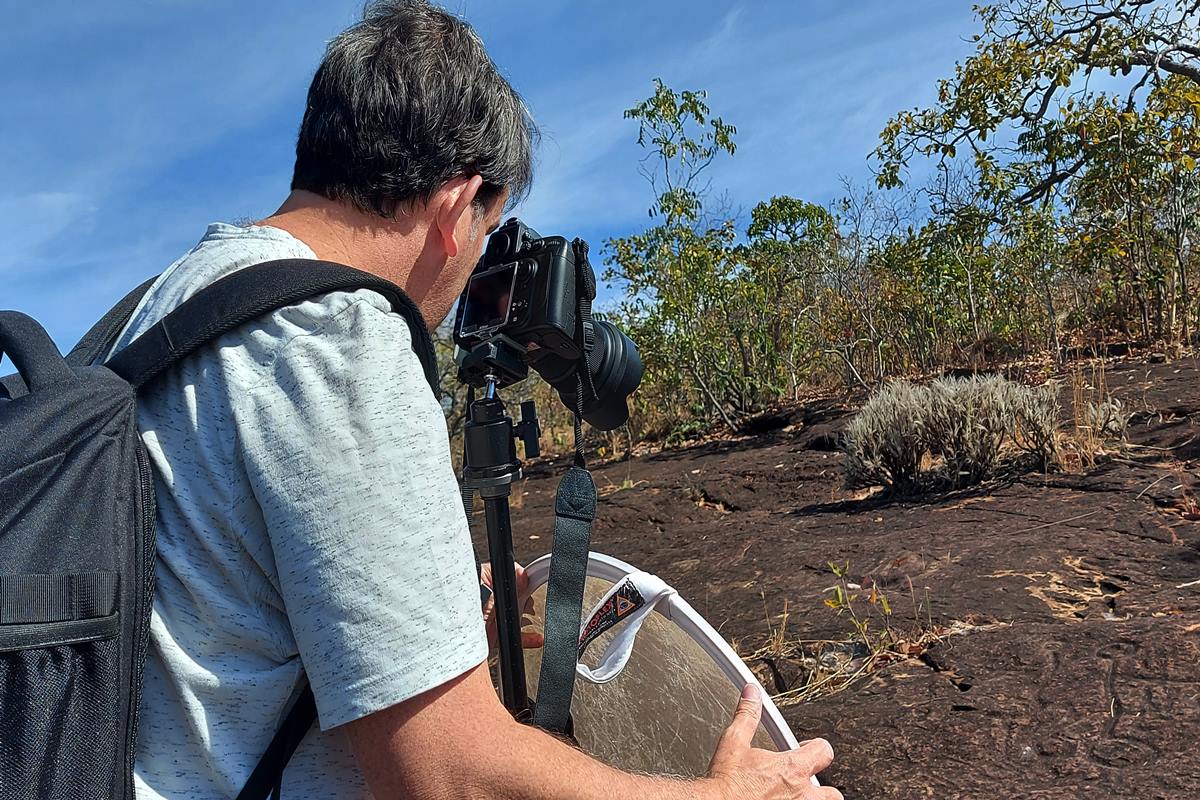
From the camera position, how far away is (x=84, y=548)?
89 centimetres

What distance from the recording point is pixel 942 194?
860cm

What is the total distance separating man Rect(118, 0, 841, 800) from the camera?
92 centimetres

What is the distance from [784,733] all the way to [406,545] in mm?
770

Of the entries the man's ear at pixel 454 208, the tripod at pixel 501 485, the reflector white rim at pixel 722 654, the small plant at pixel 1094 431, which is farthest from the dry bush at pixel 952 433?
the man's ear at pixel 454 208

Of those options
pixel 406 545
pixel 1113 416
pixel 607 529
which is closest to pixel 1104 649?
pixel 406 545

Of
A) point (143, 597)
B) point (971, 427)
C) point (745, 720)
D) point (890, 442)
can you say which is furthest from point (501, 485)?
point (890, 442)

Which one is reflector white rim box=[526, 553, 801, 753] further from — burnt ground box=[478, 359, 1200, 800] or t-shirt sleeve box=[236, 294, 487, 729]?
burnt ground box=[478, 359, 1200, 800]

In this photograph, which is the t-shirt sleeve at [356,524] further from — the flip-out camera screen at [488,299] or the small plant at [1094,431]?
the small plant at [1094,431]

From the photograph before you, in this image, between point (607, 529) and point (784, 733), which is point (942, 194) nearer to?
point (607, 529)

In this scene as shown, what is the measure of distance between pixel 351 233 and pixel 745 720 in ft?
2.62

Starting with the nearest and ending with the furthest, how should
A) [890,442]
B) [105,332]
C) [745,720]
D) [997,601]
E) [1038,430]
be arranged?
[105,332], [745,720], [997,601], [1038,430], [890,442]

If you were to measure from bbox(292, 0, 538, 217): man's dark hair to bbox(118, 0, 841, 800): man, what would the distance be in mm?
132

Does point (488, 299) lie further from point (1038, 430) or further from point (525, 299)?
point (1038, 430)

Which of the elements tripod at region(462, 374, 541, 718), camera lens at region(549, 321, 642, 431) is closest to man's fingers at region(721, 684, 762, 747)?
tripod at region(462, 374, 541, 718)
